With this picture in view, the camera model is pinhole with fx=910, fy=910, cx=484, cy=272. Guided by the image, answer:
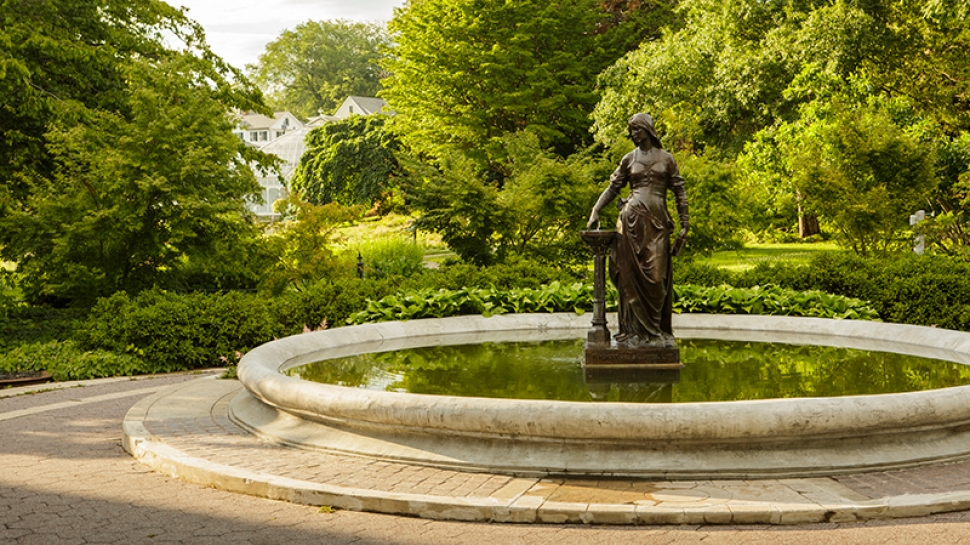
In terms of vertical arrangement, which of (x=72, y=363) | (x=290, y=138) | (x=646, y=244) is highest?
(x=290, y=138)

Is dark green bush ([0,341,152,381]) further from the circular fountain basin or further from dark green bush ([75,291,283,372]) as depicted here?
the circular fountain basin

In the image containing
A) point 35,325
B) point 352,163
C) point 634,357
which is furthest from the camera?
point 352,163

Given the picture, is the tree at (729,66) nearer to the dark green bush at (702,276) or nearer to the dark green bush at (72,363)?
the dark green bush at (702,276)

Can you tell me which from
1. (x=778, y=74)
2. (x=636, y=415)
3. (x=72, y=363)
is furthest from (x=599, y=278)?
(x=778, y=74)

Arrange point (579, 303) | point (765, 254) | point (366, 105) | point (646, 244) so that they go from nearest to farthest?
point (646, 244) < point (579, 303) < point (765, 254) < point (366, 105)

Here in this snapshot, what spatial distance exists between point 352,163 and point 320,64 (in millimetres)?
53763

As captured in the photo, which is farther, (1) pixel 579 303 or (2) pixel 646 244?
(1) pixel 579 303

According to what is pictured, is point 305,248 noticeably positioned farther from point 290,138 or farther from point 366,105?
point 366,105

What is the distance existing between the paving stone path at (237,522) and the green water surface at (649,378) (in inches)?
67.2

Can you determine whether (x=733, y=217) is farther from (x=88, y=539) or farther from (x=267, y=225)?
(x=88, y=539)

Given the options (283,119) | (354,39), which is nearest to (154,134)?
(283,119)

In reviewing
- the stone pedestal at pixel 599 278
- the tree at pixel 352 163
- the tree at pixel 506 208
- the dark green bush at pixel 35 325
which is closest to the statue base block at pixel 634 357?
the stone pedestal at pixel 599 278

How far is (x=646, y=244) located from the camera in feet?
30.0

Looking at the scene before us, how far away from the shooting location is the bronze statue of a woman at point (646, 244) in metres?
9.16
